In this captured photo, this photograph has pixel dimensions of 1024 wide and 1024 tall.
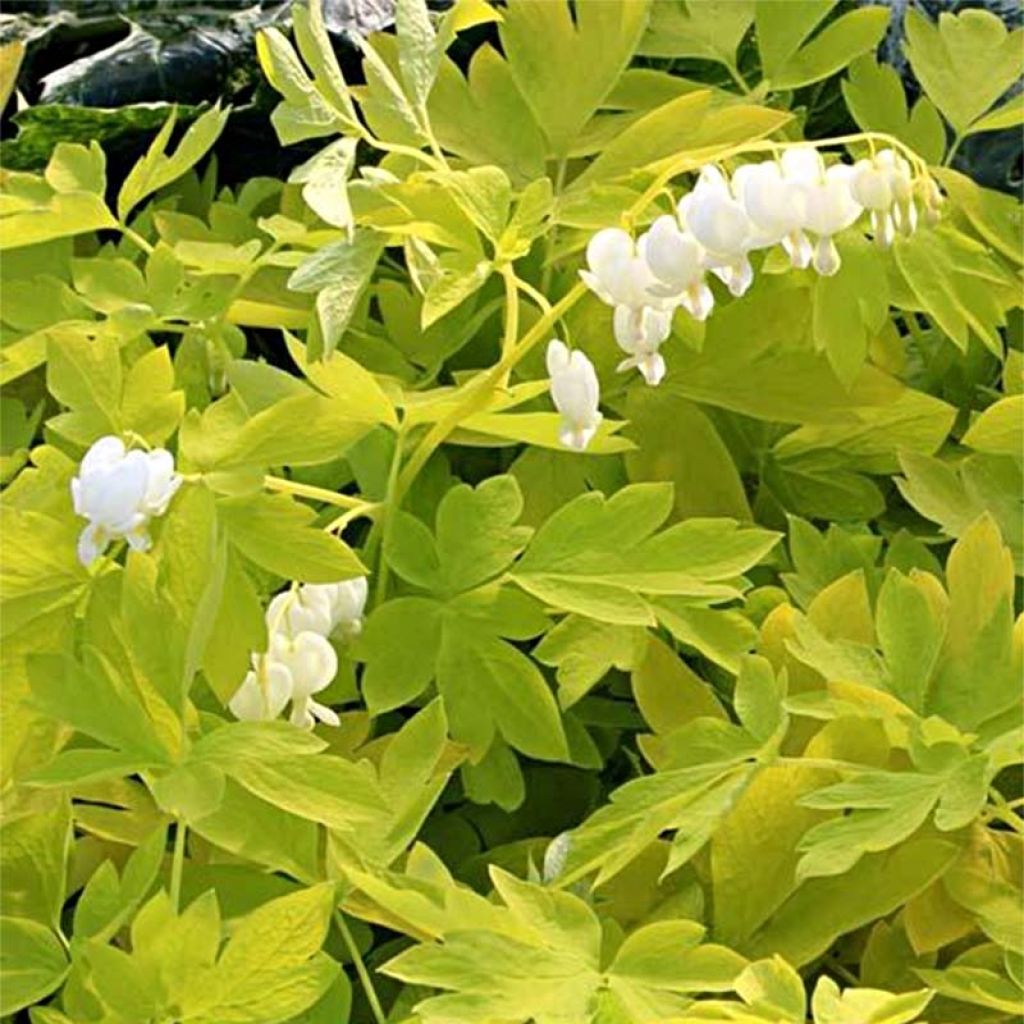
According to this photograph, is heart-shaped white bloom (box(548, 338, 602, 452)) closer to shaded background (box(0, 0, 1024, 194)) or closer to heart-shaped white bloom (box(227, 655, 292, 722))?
heart-shaped white bloom (box(227, 655, 292, 722))

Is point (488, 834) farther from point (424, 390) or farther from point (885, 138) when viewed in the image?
point (885, 138)

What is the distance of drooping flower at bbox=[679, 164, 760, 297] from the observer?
572 mm

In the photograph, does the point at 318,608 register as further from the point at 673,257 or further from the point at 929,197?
the point at 929,197

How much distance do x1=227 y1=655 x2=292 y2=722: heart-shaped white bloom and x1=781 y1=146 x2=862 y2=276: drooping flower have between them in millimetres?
238

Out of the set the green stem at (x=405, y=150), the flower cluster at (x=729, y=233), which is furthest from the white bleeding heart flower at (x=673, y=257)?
the green stem at (x=405, y=150)

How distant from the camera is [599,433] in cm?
63

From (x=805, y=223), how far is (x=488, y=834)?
0.25 m

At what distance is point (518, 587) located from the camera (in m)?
0.61

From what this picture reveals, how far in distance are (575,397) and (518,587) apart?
0.08 m

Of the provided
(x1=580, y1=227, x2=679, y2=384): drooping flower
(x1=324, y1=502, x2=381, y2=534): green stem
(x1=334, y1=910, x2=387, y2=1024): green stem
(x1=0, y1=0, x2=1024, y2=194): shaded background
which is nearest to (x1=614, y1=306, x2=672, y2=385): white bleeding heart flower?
(x1=580, y1=227, x2=679, y2=384): drooping flower

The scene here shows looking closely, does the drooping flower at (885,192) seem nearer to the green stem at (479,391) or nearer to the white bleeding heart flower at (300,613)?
the green stem at (479,391)

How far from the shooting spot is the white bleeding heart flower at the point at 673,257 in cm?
57

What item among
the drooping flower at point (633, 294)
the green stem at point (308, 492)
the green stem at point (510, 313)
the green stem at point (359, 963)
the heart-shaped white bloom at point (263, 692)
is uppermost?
the drooping flower at point (633, 294)

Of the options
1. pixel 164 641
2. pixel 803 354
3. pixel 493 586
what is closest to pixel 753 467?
pixel 803 354
